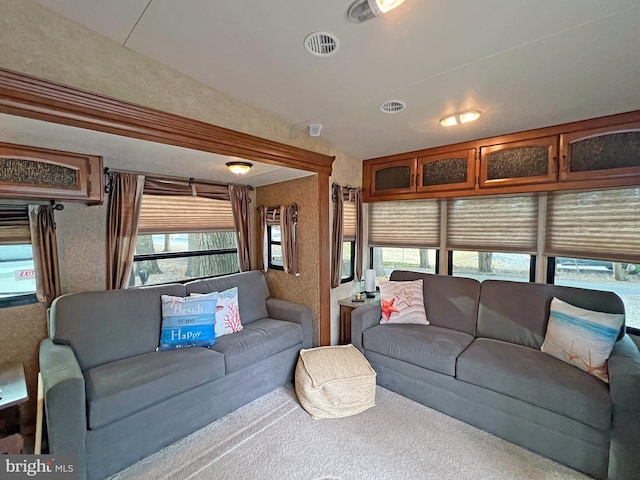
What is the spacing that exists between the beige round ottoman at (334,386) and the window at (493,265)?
173 cm

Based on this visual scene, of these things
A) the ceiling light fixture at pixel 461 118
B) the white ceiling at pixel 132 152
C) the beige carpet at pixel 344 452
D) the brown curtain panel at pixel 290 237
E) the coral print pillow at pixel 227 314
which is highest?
the ceiling light fixture at pixel 461 118

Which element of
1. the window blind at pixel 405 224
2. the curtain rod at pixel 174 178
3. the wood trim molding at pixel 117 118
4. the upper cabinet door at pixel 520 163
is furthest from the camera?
the window blind at pixel 405 224

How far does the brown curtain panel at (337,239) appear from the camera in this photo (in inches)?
133

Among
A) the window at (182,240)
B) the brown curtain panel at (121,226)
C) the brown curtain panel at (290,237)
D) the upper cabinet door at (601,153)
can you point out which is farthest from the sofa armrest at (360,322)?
the brown curtain panel at (121,226)

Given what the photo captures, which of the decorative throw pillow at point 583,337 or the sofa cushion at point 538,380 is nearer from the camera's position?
the sofa cushion at point 538,380

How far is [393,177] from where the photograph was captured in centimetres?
343

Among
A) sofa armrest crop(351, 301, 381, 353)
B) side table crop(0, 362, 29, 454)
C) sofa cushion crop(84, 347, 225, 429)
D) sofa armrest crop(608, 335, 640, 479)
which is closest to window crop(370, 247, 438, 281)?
sofa armrest crop(351, 301, 381, 353)

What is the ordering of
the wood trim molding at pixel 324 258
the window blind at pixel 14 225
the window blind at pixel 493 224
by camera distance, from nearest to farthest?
A: 1. the window blind at pixel 14 225
2. the window blind at pixel 493 224
3. the wood trim molding at pixel 324 258

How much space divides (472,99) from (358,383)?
2340 millimetres

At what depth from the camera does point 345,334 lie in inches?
134

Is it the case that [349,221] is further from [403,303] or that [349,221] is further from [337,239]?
[403,303]

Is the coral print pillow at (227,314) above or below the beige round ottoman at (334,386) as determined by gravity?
above

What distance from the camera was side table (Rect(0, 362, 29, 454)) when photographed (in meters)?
1.45

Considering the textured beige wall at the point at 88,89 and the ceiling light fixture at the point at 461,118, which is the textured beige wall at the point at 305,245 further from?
the ceiling light fixture at the point at 461,118
